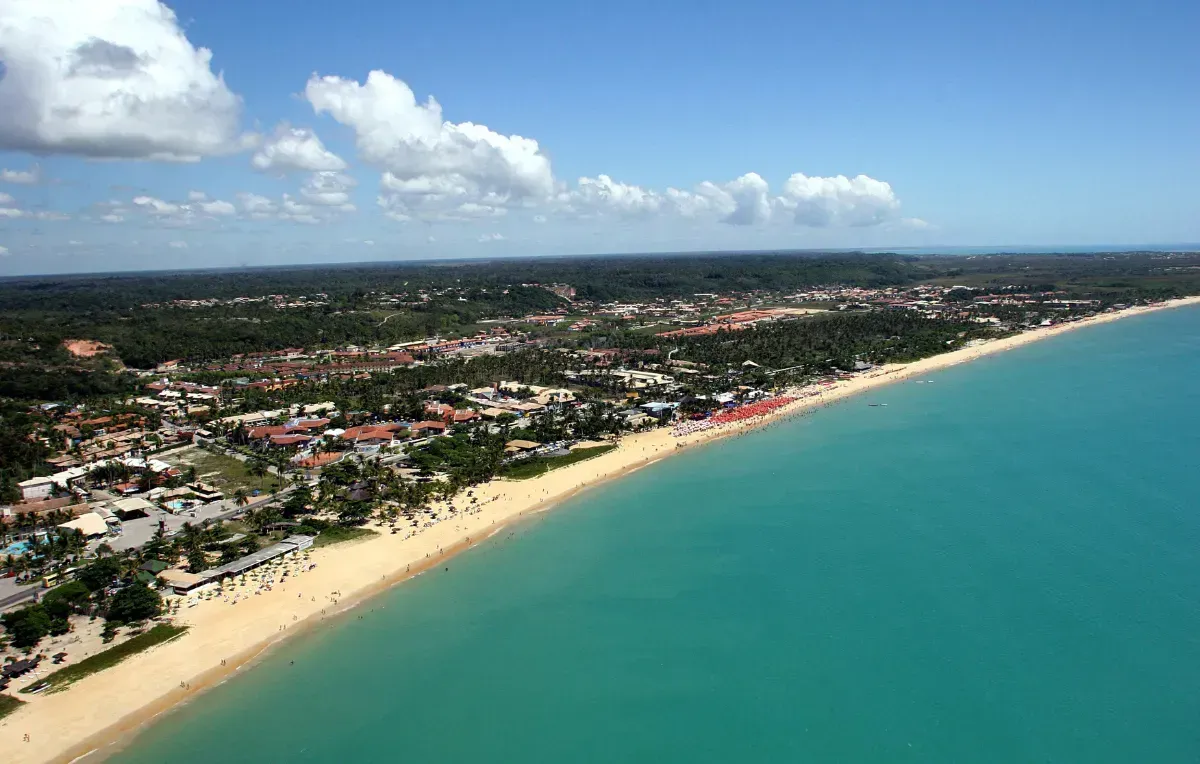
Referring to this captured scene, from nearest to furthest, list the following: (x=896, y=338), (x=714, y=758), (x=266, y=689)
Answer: (x=714, y=758), (x=266, y=689), (x=896, y=338)

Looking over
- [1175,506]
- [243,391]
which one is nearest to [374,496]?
[243,391]

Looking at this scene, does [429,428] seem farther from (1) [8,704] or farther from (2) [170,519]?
(1) [8,704]

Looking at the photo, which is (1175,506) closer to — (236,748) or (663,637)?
(663,637)

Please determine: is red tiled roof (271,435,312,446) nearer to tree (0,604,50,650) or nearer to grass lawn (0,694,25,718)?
tree (0,604,50,650)

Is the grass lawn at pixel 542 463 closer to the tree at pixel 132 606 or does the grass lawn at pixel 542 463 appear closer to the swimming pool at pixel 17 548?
the tree at pixel 132 606

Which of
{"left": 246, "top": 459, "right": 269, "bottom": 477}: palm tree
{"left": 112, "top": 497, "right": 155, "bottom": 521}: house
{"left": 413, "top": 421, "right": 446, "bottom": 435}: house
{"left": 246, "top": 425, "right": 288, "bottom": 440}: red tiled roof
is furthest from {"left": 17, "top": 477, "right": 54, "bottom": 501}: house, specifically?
{"left": 413, "top": 421, "right": 446, "bottom": 435}: house

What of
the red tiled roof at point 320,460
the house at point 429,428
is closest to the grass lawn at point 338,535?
the red tiled roof at point 320,460
